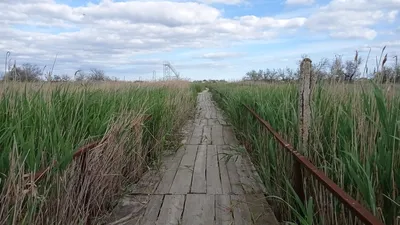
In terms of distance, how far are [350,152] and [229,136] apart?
17.4ft

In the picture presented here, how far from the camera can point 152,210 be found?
119 inches

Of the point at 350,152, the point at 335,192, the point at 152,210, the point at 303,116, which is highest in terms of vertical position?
the point at 303,116

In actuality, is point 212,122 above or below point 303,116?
below

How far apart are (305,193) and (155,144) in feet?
9.36

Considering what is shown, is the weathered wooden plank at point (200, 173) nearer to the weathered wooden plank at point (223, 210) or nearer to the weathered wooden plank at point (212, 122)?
the weathered wooden plank at point (223, 210)

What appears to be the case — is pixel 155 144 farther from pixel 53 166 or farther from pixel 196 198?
pixel 53 166

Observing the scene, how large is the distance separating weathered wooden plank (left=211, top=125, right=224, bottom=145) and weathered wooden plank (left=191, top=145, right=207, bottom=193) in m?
0.73

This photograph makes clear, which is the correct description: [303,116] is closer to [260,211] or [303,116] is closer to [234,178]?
[260,211]

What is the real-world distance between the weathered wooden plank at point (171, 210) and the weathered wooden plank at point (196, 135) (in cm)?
304

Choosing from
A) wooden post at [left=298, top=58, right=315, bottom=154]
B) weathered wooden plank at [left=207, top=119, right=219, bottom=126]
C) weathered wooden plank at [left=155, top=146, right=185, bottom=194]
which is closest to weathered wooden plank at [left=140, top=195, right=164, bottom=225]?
weathered wooden plank at [left=155, top=146, right=185, bottom=194]

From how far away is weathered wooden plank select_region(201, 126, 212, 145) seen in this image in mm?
6436

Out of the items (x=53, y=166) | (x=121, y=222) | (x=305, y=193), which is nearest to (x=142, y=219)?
(x=121, y=222)

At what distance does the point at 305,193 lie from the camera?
7.12 feet

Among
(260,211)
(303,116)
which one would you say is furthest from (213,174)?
(303,116)
